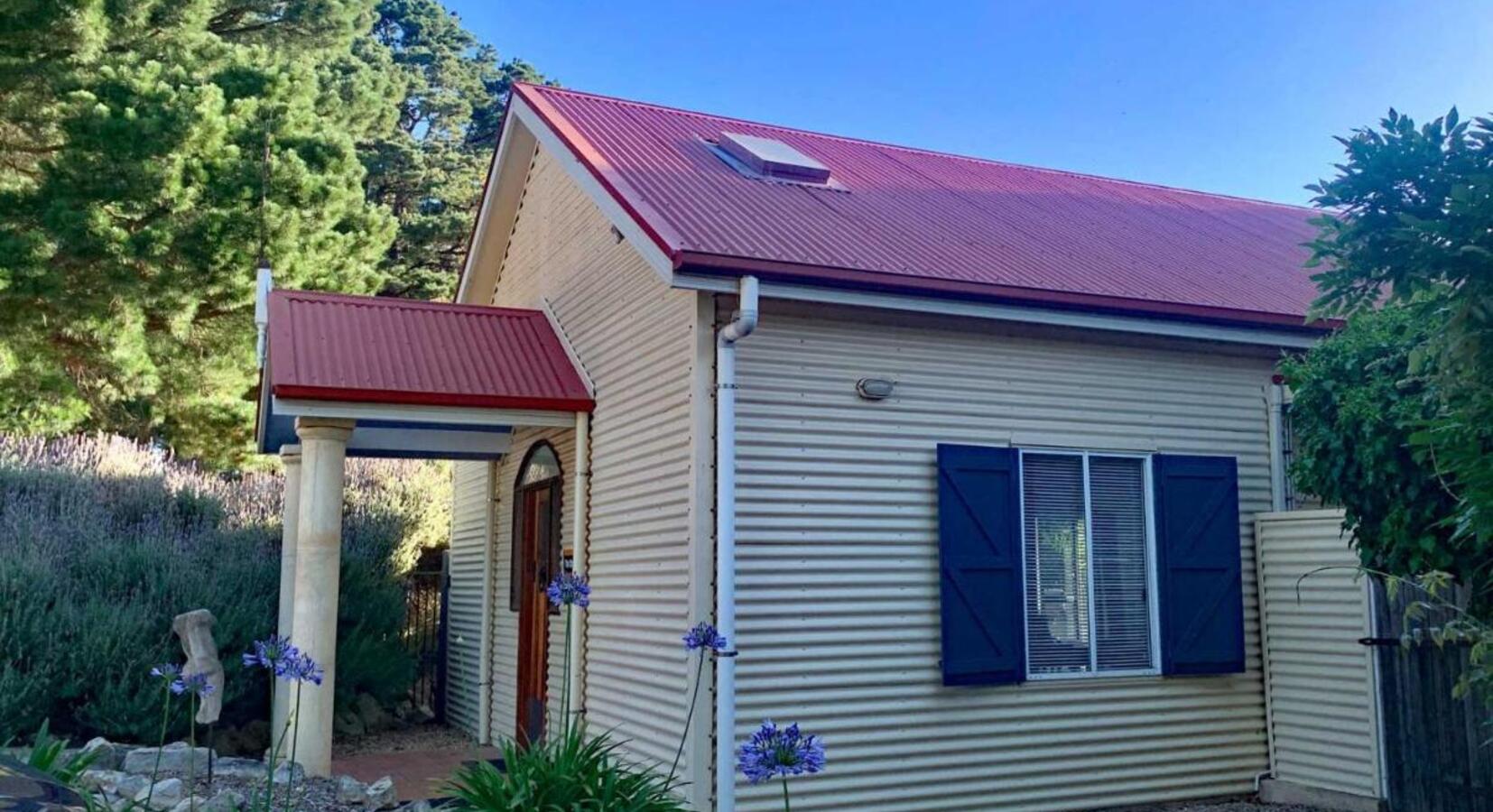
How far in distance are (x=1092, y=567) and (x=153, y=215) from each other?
13.0 m

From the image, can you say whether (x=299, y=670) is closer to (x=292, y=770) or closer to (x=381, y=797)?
(x=292, y=770)

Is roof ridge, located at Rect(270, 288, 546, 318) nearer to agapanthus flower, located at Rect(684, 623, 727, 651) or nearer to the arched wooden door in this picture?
the arched wooden door

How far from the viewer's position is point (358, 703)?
11.1 meters

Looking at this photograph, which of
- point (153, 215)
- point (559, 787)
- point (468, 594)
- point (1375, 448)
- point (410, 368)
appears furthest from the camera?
point (153, 215)

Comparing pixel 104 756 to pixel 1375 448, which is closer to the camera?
pixel 1375 448

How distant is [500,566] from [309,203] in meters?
7.97

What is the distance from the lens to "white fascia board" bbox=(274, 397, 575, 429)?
7887 millimetres

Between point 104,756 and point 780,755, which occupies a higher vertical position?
point 780,755

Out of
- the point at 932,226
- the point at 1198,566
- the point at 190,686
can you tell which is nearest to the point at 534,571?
the point at 932,226

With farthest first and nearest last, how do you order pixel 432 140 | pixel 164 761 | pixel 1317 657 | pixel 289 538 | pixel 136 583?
pixel 432 140 < pixel 136 583 < pixel 289 538 < pixel 1317 657 < pixel 164 761

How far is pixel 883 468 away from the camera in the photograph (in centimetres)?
740

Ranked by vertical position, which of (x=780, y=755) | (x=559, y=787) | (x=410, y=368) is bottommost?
(x=559, y=787)

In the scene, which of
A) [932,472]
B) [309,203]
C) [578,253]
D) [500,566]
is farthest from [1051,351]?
[309,203]

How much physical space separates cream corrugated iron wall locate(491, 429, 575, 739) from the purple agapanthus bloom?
216 inches
